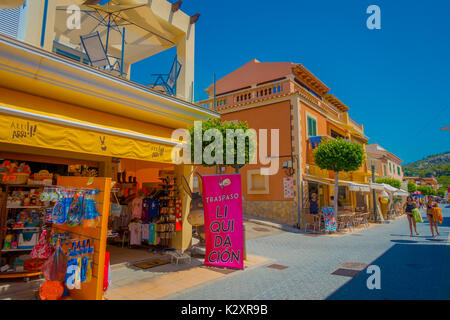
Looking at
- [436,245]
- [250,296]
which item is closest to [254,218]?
[436,245]

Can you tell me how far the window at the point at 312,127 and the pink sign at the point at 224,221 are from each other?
457 inches

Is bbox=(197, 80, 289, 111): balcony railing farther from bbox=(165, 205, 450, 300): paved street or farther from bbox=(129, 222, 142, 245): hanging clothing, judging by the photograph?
bbox=(129, 222, 142, 245): hanging clothing

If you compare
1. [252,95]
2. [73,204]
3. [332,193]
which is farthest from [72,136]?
[332,193]

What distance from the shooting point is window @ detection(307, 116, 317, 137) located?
54.5ft

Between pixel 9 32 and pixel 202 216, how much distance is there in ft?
19.3

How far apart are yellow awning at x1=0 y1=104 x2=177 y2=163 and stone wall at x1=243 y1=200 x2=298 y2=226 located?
10130mm

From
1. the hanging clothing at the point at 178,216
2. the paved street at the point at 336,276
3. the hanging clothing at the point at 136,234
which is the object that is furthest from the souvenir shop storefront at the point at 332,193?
the hanging clothing at the point at 136,234

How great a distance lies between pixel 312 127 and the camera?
17.0m

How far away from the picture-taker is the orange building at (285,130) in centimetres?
1504

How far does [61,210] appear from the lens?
4.20 meters

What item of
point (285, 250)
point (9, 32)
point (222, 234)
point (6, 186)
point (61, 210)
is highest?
point (9, 32)

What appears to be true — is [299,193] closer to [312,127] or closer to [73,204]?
[312,127]

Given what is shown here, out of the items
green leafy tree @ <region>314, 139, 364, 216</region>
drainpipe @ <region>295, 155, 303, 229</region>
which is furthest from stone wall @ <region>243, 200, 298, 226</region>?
green leafy tree @ <region>314, 139, 364, 216</region>
